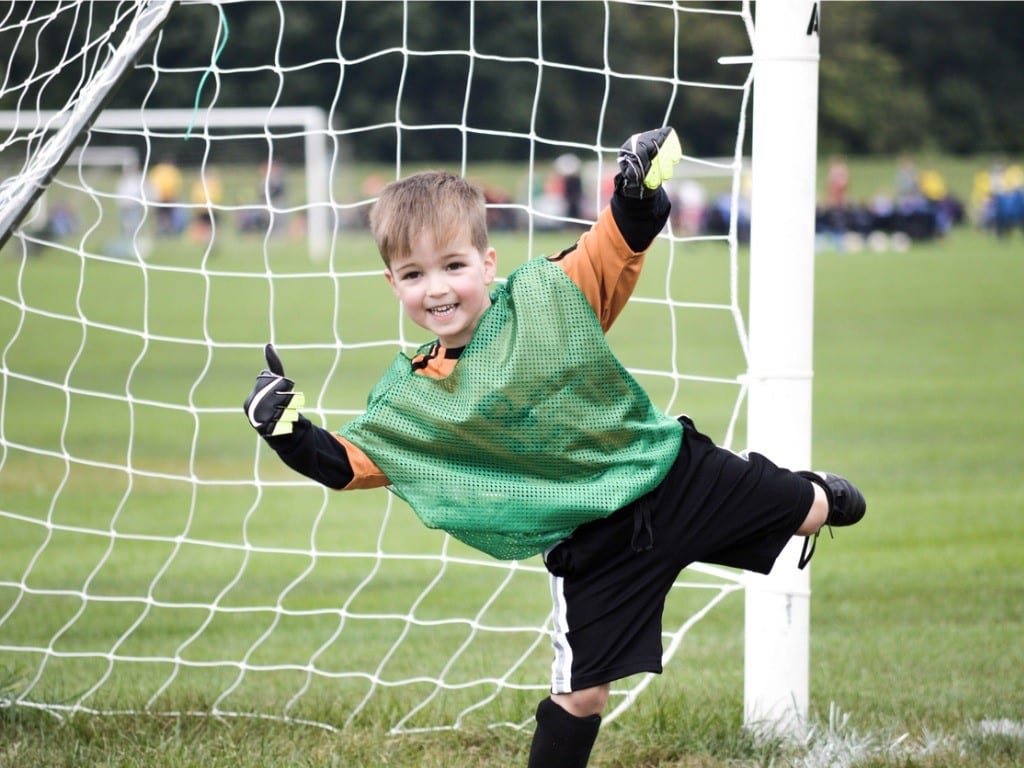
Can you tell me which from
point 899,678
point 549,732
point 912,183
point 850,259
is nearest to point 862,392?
point 899,678

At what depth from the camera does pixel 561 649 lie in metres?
2.88

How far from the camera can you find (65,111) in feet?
12.9

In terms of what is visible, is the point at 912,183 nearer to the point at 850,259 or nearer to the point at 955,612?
the point at 850,259

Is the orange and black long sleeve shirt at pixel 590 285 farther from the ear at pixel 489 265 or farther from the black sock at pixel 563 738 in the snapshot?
the black sock at pixel 563 738

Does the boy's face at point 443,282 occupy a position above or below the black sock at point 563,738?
above

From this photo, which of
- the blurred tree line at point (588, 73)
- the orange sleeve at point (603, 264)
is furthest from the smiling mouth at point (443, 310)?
the blurred tree line at point (588, 73)

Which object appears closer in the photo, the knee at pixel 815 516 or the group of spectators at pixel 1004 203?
the knee at pixel 815 516

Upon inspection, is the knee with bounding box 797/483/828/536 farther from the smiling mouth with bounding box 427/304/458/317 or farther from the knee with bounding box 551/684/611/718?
the smiling mouth with bounding box 427/304/458/317

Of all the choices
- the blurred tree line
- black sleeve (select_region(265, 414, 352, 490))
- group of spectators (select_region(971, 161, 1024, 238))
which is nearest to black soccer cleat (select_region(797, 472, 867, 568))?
black sleeve (select_region(265, 414, 352, 490))

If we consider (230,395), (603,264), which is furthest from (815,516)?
(230,395)

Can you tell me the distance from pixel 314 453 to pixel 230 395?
26.0 ft

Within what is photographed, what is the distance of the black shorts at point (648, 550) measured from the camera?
2.86 m

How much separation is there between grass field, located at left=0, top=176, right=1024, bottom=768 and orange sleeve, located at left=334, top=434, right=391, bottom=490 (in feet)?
2.90

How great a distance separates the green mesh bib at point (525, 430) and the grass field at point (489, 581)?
0.90 m
